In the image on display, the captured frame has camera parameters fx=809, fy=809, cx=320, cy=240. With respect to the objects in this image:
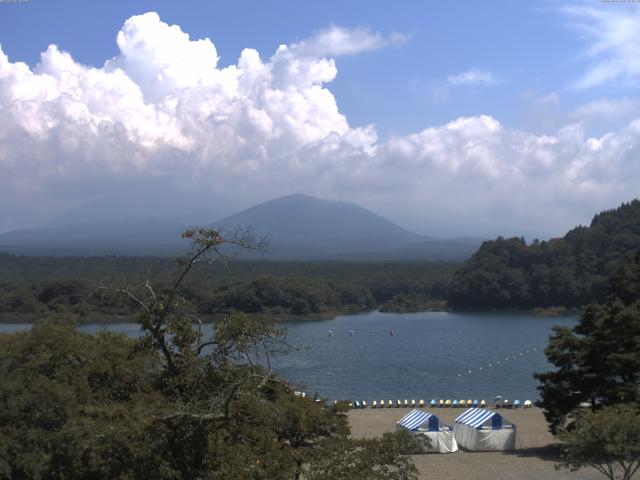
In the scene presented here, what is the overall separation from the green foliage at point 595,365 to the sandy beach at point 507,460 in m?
0.89

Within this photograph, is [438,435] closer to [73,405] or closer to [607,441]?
[607,441]

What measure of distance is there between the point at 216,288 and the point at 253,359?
50.3 metres

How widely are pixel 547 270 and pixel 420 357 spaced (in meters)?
28.0

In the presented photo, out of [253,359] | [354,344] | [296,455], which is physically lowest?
[354,344]

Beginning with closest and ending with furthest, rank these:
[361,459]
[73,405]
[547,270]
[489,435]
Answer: [361,459]
[73,405]
[489,435]
[547,270]

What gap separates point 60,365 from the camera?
1166 cm

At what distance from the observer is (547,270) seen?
61.8 metres

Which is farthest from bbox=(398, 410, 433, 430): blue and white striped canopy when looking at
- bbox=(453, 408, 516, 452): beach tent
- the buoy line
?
the buoy line

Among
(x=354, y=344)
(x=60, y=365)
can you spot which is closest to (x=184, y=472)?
(x=60, y=365)

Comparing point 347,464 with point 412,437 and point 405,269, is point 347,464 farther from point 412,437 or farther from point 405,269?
point 405,269

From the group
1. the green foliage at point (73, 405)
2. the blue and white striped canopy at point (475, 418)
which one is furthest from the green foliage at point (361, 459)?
the blue and white striped canopy at point (475, 418)

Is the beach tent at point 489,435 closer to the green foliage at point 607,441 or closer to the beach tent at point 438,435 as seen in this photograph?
the beach tent at point 438,435

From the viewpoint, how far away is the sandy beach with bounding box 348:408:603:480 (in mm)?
14266

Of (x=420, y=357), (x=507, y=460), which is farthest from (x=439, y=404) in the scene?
(x=420, y=357)
